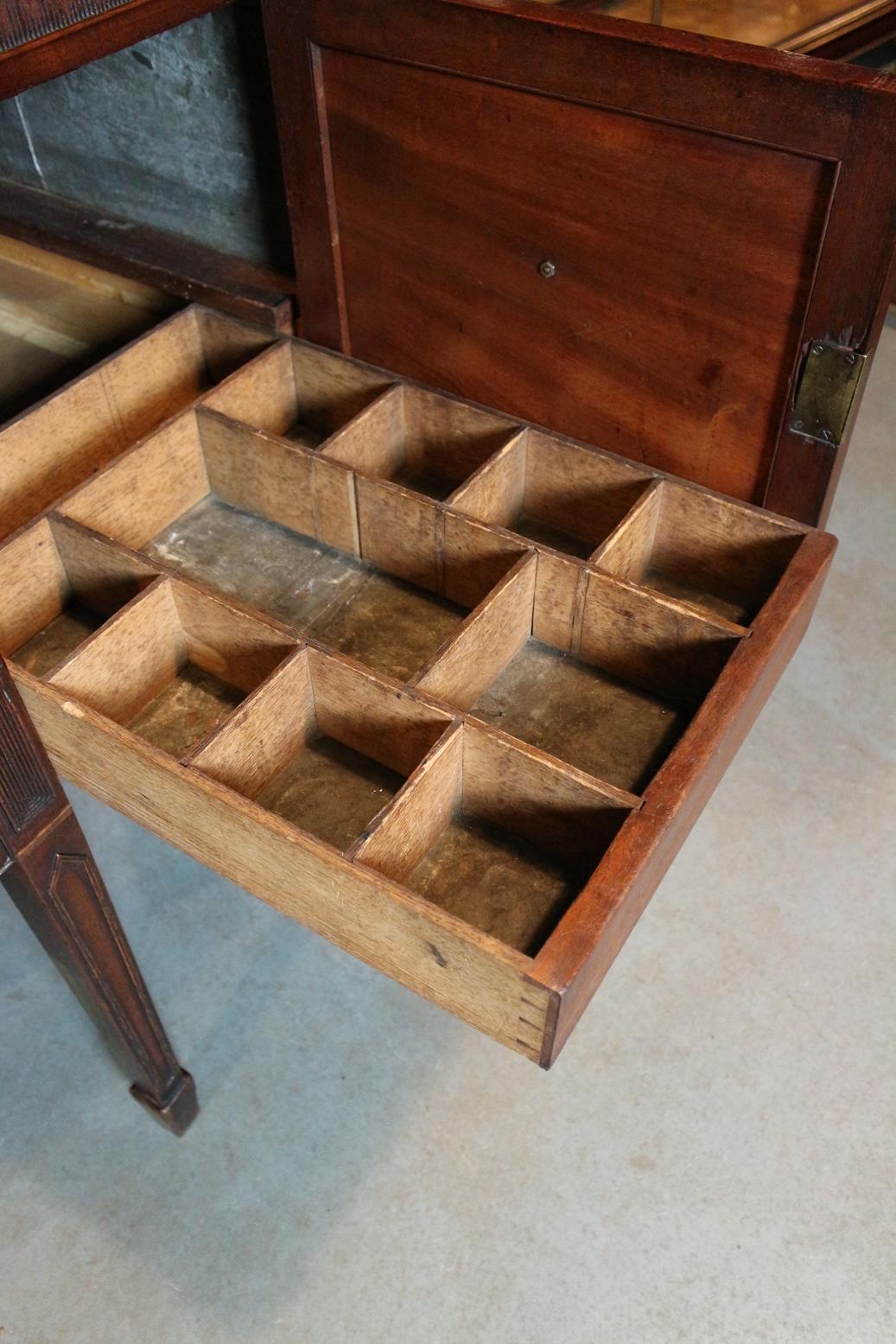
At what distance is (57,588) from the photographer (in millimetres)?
1265

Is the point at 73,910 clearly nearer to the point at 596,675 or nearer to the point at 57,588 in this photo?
the point at 57,588

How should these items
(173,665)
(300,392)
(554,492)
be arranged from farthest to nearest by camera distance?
1. (300,392)
2. (554,492)
3. (173,665)

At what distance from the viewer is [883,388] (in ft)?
8.61

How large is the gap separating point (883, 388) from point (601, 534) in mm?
1599

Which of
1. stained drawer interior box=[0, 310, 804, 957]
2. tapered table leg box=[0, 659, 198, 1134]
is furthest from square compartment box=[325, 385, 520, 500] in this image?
tapered table leg box=[0, 659, 198, 1134]

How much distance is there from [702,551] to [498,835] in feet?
1.34

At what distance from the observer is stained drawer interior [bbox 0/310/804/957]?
3.50 feet

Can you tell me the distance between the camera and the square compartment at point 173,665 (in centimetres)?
113

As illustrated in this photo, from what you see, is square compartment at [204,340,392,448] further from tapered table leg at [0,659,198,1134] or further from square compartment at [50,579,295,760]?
tapered table leg at [0,659,198,1134]

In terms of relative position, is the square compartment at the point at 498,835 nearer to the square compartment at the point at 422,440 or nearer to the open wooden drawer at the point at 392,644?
the open wooden drawer at the point at 392,644

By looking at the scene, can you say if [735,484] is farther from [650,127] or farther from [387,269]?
[387,269]

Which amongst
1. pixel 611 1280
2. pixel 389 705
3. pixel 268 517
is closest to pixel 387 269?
pixel 268 517

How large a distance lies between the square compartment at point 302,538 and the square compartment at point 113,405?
13 centimetres

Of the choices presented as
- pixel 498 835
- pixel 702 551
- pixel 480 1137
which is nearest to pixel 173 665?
pixel 498 835
